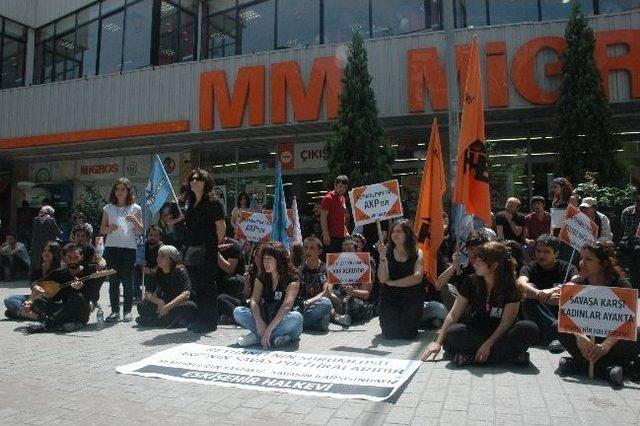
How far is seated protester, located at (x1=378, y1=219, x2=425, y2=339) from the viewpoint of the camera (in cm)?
612

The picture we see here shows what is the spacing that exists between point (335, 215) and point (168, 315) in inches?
127

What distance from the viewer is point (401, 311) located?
620 centimetres

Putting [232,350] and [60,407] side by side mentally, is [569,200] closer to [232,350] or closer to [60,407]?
[232,350]

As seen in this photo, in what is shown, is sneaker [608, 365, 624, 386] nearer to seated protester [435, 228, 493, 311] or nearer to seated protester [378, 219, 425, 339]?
seated protester [435, 228, 493, 311]

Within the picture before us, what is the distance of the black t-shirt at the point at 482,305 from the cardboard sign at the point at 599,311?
0.51m

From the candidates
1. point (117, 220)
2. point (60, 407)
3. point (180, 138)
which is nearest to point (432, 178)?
point (117, 220)

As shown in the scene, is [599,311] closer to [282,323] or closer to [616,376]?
[616,376]

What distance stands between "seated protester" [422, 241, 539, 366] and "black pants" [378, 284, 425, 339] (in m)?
1.08

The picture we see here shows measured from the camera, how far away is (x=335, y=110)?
1345cm

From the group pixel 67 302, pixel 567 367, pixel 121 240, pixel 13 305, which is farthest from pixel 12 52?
pixel 567 367

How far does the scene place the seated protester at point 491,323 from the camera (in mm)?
4781

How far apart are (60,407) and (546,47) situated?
12.2 meters

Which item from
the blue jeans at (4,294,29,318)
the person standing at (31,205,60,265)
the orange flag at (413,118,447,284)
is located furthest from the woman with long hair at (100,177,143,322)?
the person standing at (31,205,60,265)

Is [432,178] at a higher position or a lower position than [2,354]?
higher
